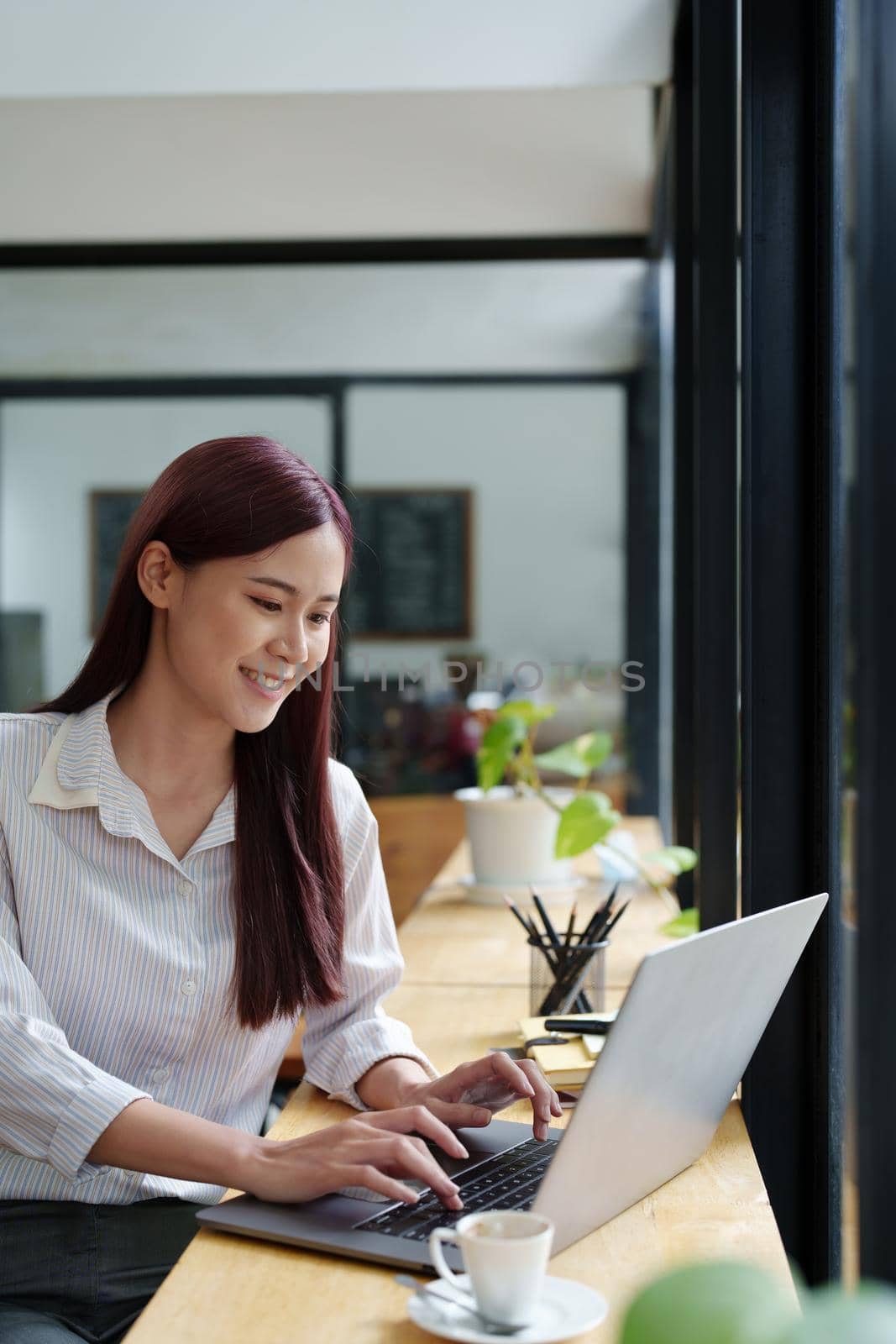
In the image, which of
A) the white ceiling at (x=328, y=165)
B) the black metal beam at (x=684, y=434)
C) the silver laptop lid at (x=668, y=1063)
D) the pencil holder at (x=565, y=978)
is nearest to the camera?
the silver laptop lid at (x=668, y=1063)

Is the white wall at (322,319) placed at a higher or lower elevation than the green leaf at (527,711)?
higher

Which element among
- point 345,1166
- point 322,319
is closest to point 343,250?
point 322,319

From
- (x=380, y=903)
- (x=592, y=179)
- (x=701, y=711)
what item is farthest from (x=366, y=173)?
→ (x=380, y=903)

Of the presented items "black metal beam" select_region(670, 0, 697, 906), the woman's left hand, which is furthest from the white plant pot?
the woman's left hand

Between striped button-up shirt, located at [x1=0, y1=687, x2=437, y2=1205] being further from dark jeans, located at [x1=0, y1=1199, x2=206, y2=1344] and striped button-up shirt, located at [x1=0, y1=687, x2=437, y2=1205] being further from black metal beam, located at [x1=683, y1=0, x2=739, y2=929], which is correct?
black metal beam, located at [x1=683, y1=0, x2=739, y2=929]

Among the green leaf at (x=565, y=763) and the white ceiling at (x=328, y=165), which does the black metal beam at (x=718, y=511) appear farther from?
the white ceiling at (x=328, y=165)

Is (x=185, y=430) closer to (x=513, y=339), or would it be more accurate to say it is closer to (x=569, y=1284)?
(x=513, y=339)

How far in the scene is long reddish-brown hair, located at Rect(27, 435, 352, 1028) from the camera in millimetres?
1360

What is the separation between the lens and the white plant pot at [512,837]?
97.9 inches

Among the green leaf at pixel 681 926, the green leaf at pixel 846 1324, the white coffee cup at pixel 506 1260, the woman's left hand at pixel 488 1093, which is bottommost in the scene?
the green leaf at pixel 681 926

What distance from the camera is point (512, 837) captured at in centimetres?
251

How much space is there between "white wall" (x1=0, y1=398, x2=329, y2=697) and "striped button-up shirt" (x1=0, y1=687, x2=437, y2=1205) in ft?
8.79

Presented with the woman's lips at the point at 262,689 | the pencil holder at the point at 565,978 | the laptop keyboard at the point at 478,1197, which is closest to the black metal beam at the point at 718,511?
the pencil holder at the point at 565,978

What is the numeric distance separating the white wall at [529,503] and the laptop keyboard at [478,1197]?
278 cm
